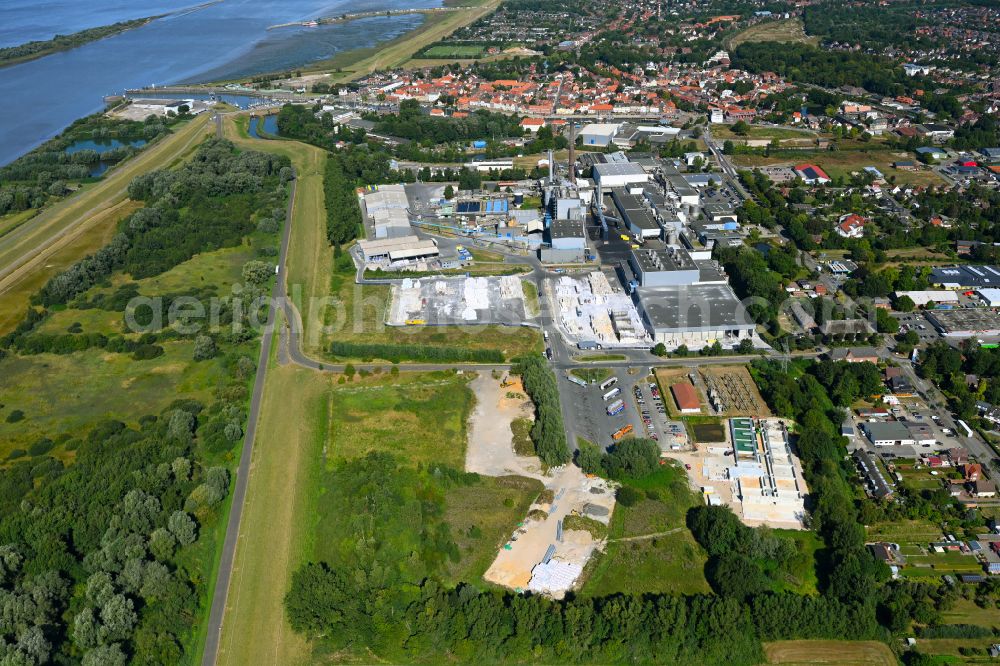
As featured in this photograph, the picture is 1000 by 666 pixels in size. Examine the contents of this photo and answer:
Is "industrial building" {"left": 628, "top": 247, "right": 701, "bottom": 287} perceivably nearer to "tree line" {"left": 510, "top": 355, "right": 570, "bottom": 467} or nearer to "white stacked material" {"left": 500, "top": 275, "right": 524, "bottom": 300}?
"white stacked material" {"left": 500, "top": 275, "right": 524, "bottom": 300}

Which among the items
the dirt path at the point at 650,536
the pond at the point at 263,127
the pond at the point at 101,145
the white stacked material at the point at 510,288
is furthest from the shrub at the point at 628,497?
the pond at the point at 101,145

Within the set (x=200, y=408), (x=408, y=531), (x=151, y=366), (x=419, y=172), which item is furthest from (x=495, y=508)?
(x=419, y=172)

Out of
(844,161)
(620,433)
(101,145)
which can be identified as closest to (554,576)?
(620,433)

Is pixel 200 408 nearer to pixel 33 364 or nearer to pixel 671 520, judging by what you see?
pixel 33 364

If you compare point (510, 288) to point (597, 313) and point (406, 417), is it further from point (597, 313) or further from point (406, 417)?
point (406, 417)

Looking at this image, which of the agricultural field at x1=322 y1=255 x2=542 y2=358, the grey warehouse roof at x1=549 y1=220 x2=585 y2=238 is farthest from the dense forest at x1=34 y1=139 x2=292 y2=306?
the grey warehouse roof at x1=549 y1=220 x2=585 y2=238
